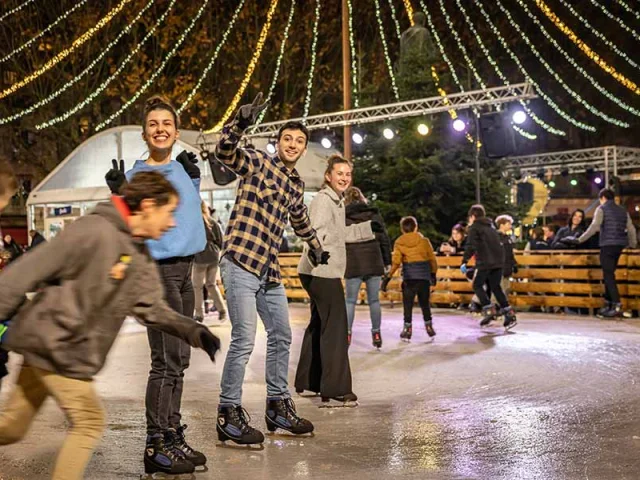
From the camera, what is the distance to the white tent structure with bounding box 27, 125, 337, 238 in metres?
24.0

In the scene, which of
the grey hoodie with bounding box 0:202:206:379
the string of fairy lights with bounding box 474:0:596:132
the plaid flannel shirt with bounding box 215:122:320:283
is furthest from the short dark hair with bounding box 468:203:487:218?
the grey hoodie with bounding box 0:202:206:379

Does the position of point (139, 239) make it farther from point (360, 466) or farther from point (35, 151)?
point (35, 151)

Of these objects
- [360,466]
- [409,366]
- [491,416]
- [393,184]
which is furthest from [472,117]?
[360,466]

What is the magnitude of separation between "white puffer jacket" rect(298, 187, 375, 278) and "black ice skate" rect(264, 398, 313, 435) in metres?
1.18

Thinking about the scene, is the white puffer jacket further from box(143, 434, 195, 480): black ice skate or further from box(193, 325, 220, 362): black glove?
box(193, 325, 220, 362): black glove

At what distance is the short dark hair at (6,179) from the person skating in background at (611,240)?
11.6 meters

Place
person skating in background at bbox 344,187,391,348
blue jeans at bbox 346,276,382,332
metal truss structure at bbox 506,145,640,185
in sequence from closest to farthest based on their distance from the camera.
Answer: person skating in background at bbox 344,187,391,348
blue jeans at bbox 346,276,382,332
metal truss structure at bbox 506,145,640,185

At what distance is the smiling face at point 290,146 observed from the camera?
6438mm

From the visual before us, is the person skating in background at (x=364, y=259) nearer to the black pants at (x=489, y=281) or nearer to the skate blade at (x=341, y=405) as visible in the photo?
the skate blade at (x=341, y=405)

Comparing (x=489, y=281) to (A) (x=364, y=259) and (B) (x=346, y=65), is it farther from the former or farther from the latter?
(B) (x=346, y=65)

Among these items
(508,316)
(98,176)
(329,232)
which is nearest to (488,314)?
(508,316)

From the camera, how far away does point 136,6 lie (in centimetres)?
2822

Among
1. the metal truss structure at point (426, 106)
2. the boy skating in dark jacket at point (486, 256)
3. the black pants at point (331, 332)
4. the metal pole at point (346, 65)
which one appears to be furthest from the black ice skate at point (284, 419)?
the metal pole at point (346, 65)

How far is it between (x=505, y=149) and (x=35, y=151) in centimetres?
2118
